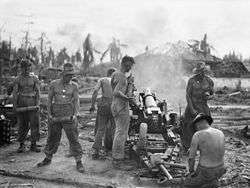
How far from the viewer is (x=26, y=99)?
9.68 meters

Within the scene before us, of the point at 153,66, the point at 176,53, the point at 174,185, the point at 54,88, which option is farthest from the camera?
the point at 176,53

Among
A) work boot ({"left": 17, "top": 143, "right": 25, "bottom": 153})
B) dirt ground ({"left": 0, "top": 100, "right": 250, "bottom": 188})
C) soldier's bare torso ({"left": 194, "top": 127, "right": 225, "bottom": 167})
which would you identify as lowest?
dirt ground ({"left": 0, "top": 100, "right": 250, "bottom": 188})

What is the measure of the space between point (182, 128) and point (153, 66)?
31275 millimetres

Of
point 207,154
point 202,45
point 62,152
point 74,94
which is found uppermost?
point 202,45

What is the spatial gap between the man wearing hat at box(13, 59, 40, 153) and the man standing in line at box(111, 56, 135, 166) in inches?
90.9

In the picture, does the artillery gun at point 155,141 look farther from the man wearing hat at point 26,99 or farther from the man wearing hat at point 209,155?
the man wearing hat at point 26,99

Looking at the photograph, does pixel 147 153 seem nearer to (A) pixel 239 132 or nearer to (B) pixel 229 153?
(B) pixel 229 153

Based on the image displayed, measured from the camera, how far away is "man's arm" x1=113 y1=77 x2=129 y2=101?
8.34 metres

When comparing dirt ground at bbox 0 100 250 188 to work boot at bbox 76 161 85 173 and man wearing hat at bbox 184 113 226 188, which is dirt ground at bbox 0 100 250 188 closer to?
work boot at bbox 76 161 85 173

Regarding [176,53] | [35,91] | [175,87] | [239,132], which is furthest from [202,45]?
[35,91]

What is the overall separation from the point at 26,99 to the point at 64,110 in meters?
1.88

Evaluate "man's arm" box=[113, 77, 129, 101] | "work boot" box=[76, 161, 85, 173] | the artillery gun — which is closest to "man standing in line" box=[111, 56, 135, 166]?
"man's arm" box=[113, 77, 129, 101]

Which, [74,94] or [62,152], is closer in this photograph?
[74,94]

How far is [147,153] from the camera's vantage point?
823cm
